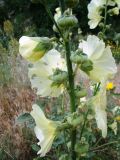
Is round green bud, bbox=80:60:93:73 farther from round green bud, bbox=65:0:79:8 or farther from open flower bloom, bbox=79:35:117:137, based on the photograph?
round green bud, bbox=65:0:79:8

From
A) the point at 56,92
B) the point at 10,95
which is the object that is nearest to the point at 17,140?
the point at 10,95

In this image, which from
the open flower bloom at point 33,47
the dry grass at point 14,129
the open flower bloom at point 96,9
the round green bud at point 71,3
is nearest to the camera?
the round green bud at point 71,3

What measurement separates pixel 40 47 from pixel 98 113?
253 mm

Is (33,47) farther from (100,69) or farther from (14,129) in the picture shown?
(14,129)

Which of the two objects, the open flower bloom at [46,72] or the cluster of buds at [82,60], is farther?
the open flower bloom at [46,72]

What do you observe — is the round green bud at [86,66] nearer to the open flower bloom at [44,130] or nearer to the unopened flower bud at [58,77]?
the unopened flower bud at [58,77]

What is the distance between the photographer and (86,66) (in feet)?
4.80

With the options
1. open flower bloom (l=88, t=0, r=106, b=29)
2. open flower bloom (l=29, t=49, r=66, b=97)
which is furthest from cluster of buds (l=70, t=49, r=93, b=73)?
open flower bloom (l=88, t=0, r=106, b=29)

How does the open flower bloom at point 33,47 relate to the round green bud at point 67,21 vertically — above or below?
below

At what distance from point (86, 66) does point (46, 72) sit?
0.14 metres

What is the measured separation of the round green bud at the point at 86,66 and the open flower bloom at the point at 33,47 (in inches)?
4.3

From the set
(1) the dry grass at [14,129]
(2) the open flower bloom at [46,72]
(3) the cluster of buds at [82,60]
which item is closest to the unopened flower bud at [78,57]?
(3) the cluster of buds at [82,60]

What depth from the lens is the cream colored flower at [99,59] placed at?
1440mm

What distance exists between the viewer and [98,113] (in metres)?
1.45
